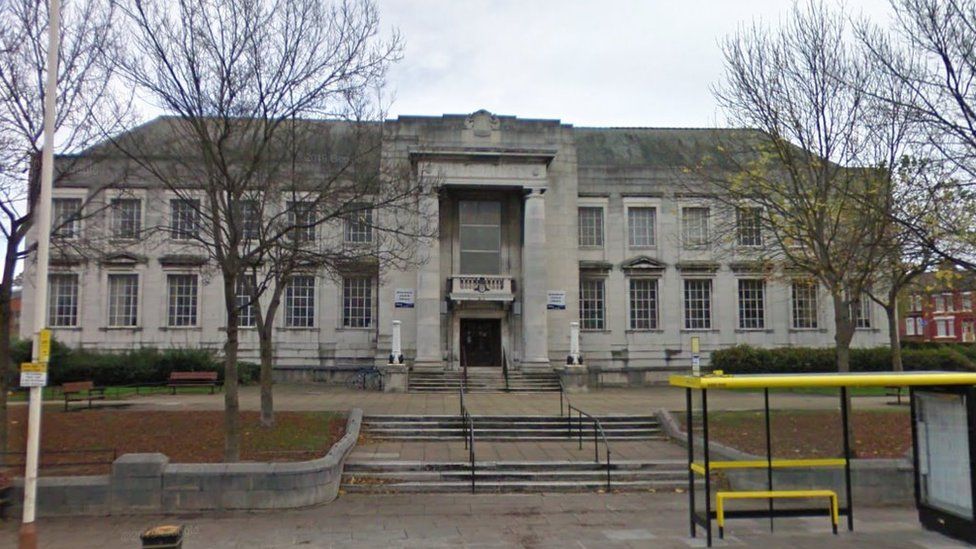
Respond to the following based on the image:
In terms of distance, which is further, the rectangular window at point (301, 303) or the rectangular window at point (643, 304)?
the rectangular window at point (643, 304)

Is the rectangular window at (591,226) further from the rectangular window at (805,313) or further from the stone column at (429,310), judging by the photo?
the rectangular window at (805,313)

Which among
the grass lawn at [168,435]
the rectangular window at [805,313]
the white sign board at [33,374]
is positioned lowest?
the grass lawn at [168,435]

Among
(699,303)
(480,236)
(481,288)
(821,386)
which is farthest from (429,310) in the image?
(821,386)

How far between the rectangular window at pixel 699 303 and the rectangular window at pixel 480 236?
9.85 m

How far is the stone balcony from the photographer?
30081 millimetres

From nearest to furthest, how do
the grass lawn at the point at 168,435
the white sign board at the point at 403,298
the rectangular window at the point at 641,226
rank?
1. the grass lawn at the point at 168,435
2. the white sign board at the point at 403,298
3. the rectangular window at the point at 641,226

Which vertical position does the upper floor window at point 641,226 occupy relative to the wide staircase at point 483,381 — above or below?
above

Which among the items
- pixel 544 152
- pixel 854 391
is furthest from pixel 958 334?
pixel 544 152

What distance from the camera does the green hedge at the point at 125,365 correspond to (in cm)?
2908

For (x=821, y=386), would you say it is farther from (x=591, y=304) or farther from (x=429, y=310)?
(x=591, y=304)

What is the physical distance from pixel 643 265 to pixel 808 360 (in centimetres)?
848

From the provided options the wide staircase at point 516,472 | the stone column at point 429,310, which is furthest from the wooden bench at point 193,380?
the wide staircase at point 516,472

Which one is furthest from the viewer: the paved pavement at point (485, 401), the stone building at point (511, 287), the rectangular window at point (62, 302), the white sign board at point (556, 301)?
the rectangular window at point (62, 302)

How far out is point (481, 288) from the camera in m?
30.3
